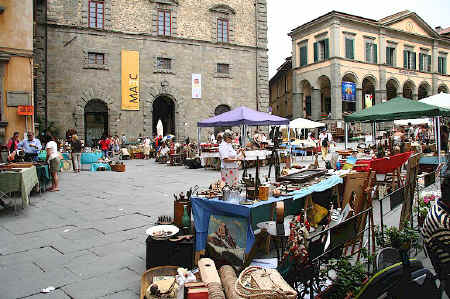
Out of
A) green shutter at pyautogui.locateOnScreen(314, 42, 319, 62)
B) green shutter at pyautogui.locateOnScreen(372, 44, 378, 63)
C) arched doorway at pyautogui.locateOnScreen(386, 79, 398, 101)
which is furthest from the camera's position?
arched doorway at pyautogui.locateOnScreen(386, 79, 398, 101)

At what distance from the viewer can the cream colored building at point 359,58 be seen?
101ft

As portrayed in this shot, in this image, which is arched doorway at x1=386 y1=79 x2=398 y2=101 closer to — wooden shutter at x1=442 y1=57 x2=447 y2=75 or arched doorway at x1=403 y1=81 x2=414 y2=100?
arched doorway at x1=403 y1=81 x2=414 y2=100

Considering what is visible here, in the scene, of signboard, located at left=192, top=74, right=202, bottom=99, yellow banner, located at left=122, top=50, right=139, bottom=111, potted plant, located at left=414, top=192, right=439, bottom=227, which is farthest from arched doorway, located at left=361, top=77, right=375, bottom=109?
potted plant, located at left=414, top=192, right=439, bottom=227

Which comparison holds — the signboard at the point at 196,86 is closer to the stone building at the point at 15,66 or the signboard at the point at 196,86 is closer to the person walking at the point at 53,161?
the stone building at the point at 15,66

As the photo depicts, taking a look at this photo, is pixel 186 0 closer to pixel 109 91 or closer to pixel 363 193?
pixel 109 91

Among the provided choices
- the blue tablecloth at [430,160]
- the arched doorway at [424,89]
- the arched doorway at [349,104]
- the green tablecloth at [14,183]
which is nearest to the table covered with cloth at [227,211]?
the green tablecloth at [14,183]

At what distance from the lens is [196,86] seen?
78.5 feet

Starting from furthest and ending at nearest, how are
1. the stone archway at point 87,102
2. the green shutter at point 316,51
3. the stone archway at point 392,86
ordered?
the stone archway at point 392,86 < the green shutter at point 316,51 < the stone archway at point 87,102

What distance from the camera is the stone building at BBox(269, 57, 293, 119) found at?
123 ft

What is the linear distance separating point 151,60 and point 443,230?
22.3 meters

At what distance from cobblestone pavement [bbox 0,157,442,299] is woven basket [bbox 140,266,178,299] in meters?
0.17

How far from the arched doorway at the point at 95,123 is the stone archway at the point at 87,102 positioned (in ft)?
3.81

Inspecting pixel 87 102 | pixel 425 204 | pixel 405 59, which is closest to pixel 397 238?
pixel 425 204

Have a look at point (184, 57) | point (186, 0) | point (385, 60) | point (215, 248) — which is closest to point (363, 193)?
point (215, 248)
